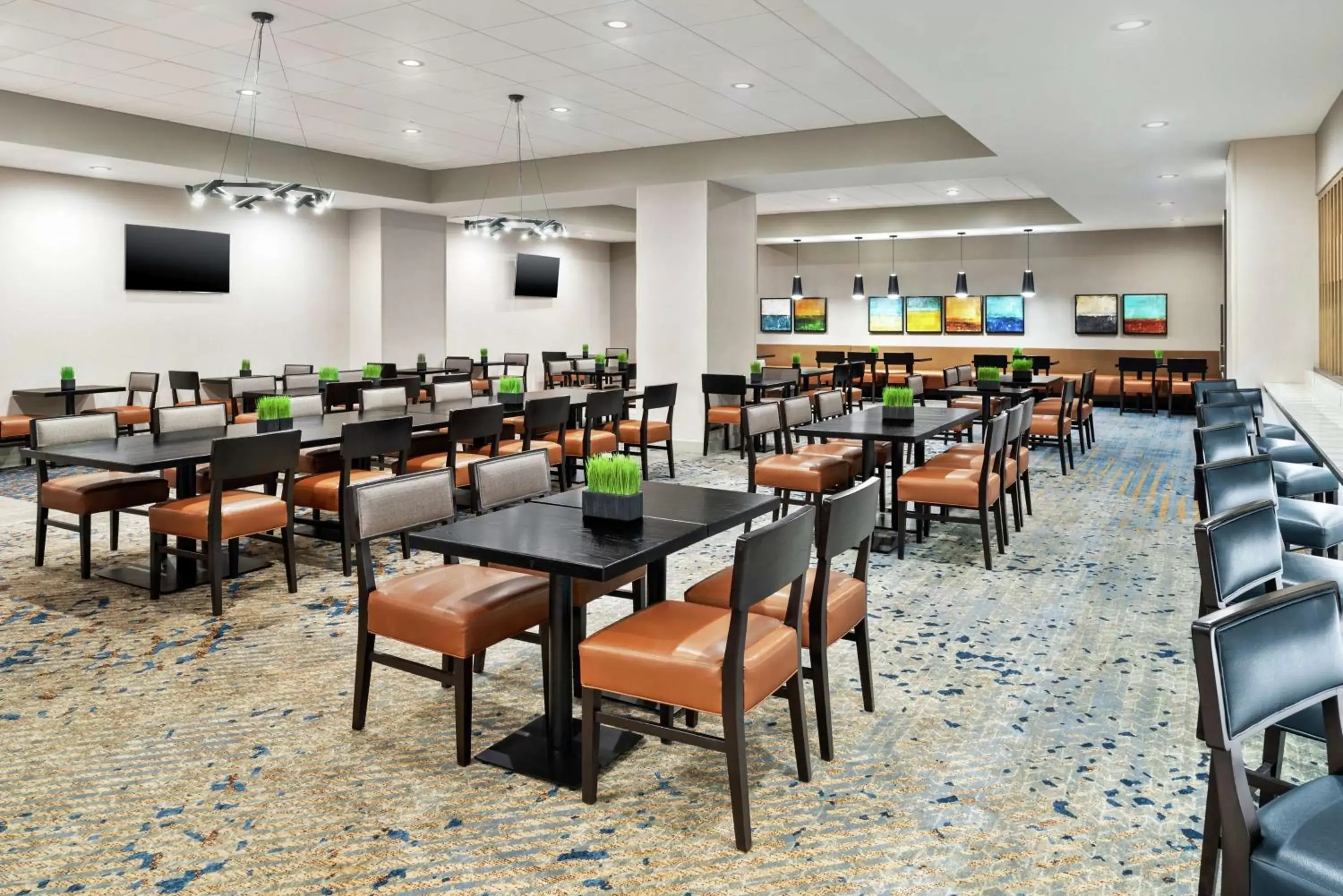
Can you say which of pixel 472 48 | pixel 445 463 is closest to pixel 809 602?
pixel 445 463

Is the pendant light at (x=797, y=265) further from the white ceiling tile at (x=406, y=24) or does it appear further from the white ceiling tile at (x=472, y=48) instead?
Result: the white ceiling tile at (x=406, y=24)

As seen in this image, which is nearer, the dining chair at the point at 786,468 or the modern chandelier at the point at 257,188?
the dining chair at the point at 786,468

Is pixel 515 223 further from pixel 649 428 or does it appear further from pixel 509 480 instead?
pixel 509 480

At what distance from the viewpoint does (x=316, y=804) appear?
2.63m

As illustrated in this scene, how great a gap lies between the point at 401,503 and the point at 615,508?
2.39 feet

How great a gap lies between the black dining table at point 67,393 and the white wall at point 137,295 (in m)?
0.17

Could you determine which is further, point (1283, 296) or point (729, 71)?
point (1283, 296)

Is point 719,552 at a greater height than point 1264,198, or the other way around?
point 1264,198

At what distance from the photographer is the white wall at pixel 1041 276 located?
15055mm

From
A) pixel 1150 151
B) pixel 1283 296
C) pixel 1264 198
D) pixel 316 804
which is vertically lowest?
pixel 316 804

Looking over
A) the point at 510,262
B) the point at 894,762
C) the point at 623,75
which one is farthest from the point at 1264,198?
the point at 510,262

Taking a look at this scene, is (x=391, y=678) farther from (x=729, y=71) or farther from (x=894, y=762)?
(x=729, y=71)

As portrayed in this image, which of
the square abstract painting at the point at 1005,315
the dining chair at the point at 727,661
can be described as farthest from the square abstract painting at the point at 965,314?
the dining chair at the point at 727,661

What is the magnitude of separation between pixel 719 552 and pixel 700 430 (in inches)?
186
